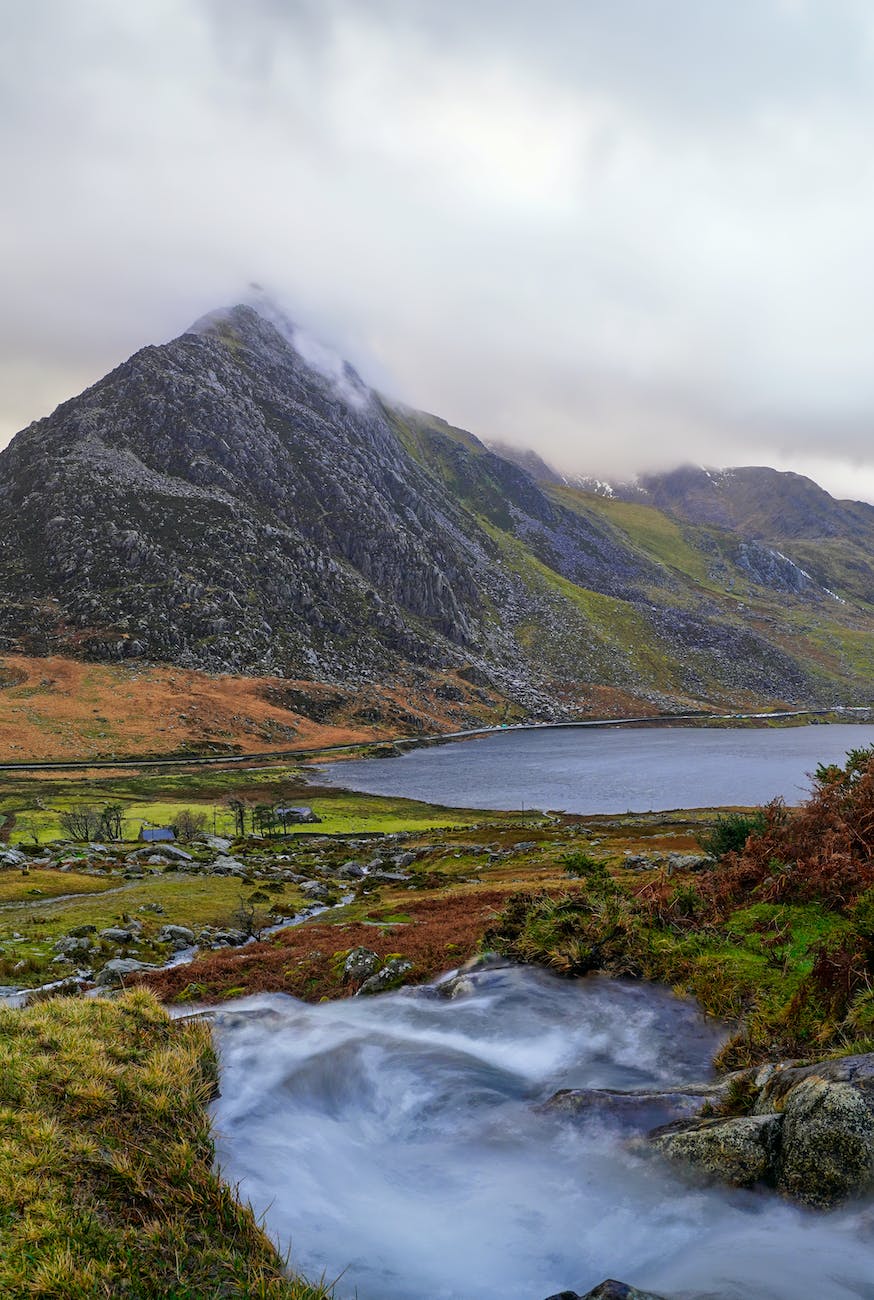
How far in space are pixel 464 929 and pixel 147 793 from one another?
286ft

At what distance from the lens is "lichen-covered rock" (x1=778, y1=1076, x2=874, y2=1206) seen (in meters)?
8.84

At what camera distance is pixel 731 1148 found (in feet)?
32.5

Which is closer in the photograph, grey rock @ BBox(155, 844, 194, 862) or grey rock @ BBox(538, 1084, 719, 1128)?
grey rock @ BBox(538, 1084, 719, 1128)

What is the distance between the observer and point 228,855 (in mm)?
57062

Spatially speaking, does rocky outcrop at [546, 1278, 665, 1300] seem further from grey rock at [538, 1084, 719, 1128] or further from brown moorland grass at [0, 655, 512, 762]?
brown moorland grass at [0, 655, 512, 762]

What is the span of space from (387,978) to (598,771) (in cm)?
11357

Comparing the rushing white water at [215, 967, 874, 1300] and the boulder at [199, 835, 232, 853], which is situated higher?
the rushing white water at [215, 967, 874, 1300]

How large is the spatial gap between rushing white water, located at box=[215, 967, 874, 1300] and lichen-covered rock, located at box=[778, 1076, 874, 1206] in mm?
271

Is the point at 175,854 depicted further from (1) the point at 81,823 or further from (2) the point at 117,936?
(2) the point at 117,936

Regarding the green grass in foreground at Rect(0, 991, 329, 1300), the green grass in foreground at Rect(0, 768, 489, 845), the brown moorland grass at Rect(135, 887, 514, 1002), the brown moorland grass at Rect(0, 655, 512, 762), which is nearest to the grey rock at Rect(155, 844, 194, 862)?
the green grass in foreground at Rect(0, 768, 489, 845)

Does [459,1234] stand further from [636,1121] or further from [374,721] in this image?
[374,721]

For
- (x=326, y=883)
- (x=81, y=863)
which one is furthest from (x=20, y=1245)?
(x=81, y=863)

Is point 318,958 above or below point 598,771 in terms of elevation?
above

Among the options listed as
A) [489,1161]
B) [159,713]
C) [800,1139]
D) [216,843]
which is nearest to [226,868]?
[216,843]
